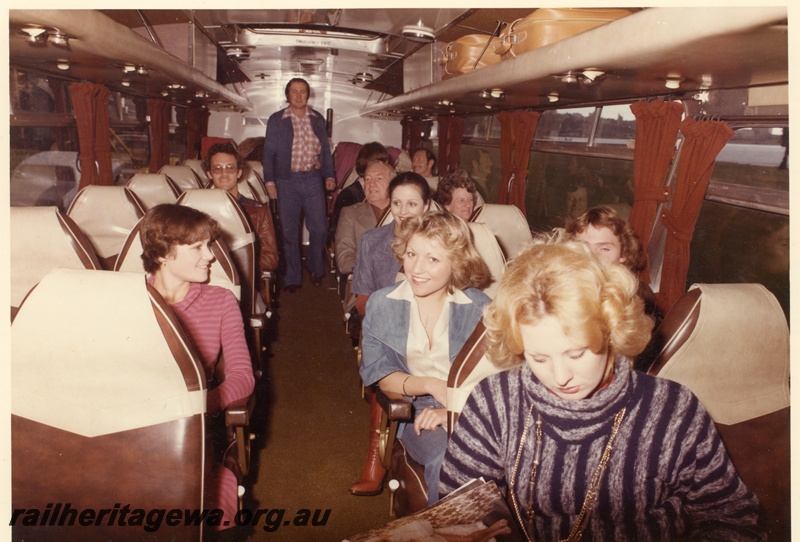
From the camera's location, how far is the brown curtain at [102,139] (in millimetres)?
4352

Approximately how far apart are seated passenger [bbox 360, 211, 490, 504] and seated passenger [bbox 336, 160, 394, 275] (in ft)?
5.69

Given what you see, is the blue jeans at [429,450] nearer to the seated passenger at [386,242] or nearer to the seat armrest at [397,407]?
the seat armrest at [397,407]

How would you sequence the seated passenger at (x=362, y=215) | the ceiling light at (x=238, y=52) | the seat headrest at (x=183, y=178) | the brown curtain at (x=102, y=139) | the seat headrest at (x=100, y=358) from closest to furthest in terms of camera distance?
the seat headrest at (x=100, y=358), the seated passenger at (x=362, y=215), the brown curtain at (x=102, y=139), the seat headrest at (x=183, y=178), the ceiling light at (x=238, y=52)

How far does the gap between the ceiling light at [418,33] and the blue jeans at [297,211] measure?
1.72 m

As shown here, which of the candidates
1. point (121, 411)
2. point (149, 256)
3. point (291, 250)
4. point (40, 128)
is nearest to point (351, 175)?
point (291, 250)

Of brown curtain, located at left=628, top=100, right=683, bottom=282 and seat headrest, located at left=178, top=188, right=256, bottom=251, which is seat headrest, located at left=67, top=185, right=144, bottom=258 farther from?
brown curtain, located at left=628, top=100, right=683, bottom=282

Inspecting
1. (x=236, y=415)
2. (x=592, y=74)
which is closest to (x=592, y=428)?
(x=236, y=415)

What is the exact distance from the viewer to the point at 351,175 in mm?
6027

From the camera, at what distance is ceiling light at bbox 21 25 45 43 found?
206 cm

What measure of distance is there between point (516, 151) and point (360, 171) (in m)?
1.53

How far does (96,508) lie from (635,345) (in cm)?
150

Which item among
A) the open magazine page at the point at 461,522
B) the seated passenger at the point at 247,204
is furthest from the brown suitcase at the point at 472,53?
the open magazine page at the point at 461,522

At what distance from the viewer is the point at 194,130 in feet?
29.0

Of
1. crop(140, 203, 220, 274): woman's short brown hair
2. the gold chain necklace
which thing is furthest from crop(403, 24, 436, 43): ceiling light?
the gold chain necklace
